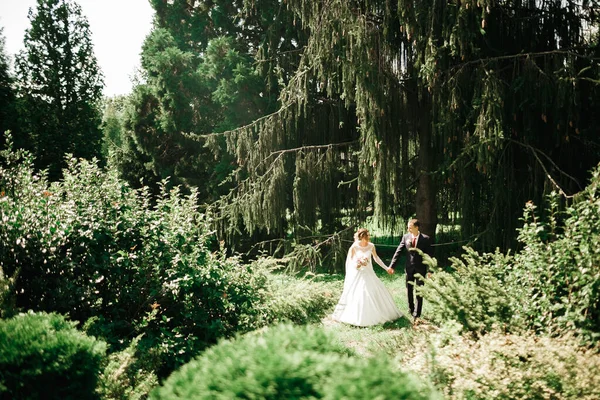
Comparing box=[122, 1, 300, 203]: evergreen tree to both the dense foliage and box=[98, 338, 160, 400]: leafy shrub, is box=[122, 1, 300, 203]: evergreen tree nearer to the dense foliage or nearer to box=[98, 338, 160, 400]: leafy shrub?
box=[98, 338, 160, 400]: leafy shrub

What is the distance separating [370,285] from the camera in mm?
7918

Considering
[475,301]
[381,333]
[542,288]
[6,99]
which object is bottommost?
[381,333]

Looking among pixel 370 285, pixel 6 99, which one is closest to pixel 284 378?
pixel 370 285

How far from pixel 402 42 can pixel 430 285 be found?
22.2ft

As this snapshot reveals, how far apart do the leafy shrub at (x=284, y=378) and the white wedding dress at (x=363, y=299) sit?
5.47 m

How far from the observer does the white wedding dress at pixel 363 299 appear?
25.4 ft

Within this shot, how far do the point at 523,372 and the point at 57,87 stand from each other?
23.7 meters

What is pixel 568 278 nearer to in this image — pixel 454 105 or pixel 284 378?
pixel 284 378

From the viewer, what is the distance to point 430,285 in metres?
5.37

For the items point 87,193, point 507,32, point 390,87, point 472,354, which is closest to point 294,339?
point 472,354

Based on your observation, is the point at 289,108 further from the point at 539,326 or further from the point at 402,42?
the point at 539,326

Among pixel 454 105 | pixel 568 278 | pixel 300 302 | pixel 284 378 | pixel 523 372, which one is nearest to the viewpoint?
pixel 284 378

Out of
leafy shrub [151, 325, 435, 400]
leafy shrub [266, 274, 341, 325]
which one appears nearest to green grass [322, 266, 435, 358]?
leafy shrub [266, 274, 341, 325]

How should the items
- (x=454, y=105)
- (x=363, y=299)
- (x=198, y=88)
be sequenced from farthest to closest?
(x=198, y=88)
(x=454, y=105)
(x=363, y=299)
